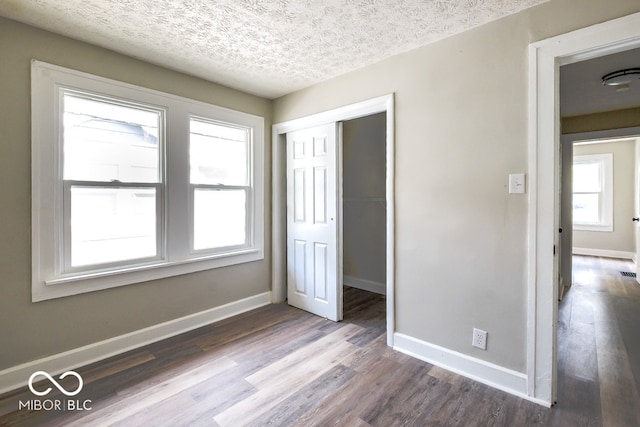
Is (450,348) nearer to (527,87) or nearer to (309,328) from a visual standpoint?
(309,328)

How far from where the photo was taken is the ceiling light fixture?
2531mm

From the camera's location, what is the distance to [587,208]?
A: 636cm

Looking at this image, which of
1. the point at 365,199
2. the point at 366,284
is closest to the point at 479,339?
the point at 366,284

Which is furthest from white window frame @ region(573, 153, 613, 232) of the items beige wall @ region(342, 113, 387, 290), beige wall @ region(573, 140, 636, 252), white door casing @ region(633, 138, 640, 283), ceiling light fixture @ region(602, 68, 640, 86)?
beige wall @ region(342, 113, 387, 290)

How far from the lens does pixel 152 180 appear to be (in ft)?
8.41

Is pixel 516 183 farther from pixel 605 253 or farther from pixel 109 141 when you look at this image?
pixel 605 253

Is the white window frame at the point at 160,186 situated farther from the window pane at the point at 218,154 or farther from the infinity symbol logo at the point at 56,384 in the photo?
the infinity symbol logo at the point at 56,384

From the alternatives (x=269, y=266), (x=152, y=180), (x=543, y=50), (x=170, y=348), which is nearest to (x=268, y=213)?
(x=269, y=266)

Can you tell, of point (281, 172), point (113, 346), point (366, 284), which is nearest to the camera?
point (113, 346)

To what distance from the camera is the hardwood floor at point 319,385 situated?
1651 mm

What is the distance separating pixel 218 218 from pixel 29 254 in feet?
4.73

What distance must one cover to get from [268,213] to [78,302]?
1.91m

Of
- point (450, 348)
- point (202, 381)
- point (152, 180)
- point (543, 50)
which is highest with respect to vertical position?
point (543, 50)

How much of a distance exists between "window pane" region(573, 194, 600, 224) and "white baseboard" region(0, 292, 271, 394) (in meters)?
7.44
